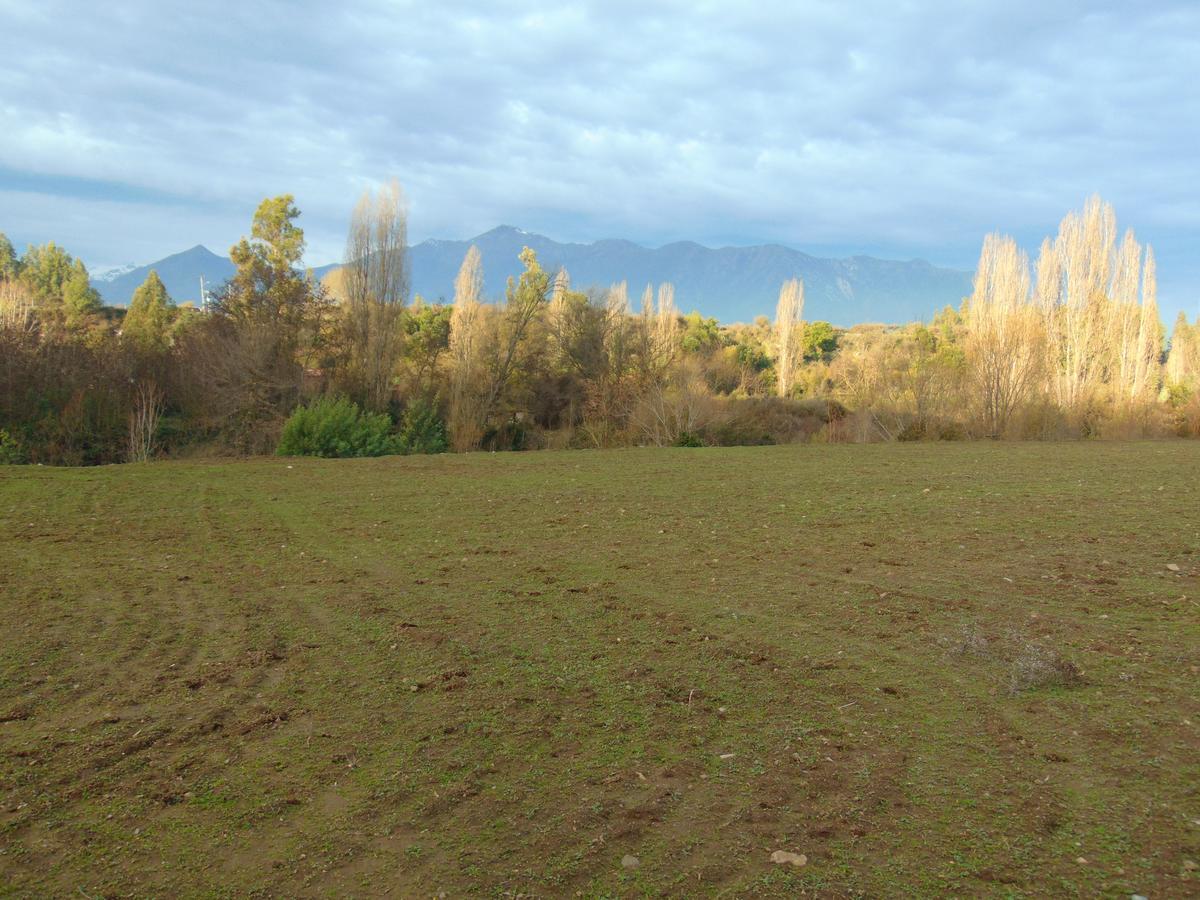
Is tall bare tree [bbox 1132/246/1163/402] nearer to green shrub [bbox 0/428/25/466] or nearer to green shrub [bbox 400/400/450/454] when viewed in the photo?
green shrub [bbox 400/400/450/454]

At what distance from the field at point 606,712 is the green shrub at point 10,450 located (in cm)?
1336

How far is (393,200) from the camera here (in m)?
29.3

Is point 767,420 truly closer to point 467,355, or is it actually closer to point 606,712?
point 467,355

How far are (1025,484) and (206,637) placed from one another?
36.6 ft

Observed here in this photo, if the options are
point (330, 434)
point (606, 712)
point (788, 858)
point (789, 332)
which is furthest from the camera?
point (789, 332)

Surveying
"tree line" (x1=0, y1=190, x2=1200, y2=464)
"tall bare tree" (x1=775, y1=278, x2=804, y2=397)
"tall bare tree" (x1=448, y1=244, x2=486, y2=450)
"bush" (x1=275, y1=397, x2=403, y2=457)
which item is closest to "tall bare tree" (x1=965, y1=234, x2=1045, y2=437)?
"tree line" (x1=0, y1=190, x2=1200, y2=464)

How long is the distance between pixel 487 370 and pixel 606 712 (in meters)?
25.9

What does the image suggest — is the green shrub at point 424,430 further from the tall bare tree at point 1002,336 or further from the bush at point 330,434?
the tall bare tree at point 1002,336

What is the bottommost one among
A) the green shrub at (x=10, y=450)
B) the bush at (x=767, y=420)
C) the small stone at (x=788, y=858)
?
the small stone at (x=788, y=858)

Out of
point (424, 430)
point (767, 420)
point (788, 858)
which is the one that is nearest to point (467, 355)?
point (424, 430)

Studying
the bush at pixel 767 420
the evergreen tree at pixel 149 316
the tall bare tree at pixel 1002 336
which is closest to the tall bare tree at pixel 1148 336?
the tall bare tree at pixel 1002 336

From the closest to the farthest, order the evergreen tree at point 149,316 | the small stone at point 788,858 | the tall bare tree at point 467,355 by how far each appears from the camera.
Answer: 1. the small stone at point 788,858
2. the tall bare tree at point 467,355
3. the evergreen tree at point 149,316

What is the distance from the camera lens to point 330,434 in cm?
2084

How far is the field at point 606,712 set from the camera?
2730 millimetres
